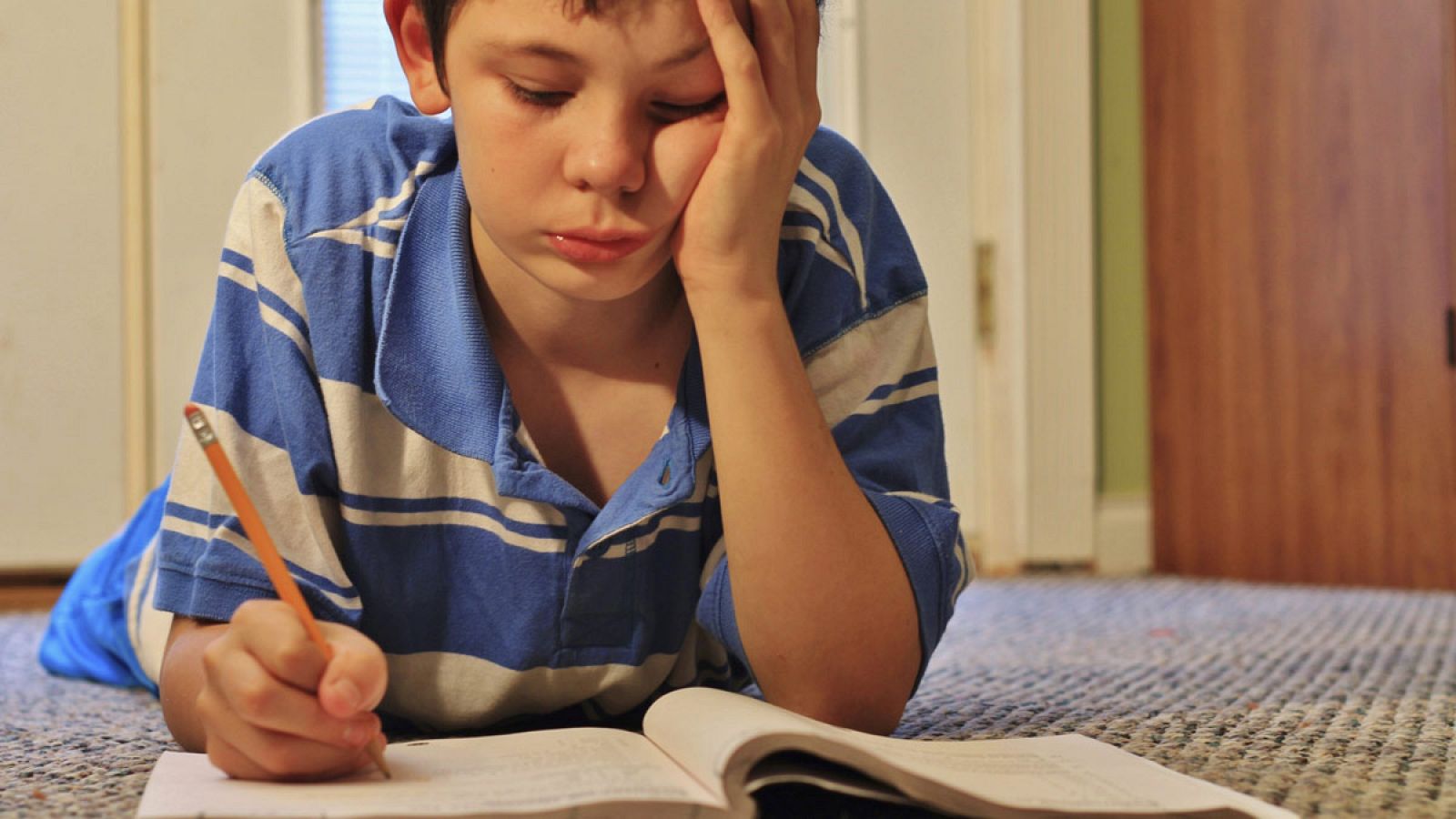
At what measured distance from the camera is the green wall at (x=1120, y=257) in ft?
5.92

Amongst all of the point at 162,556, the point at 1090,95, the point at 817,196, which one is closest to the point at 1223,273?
the point at 1090,95

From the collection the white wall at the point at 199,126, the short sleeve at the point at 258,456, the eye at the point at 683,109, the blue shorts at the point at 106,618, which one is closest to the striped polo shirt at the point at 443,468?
the short sleeve at the point at 258,456

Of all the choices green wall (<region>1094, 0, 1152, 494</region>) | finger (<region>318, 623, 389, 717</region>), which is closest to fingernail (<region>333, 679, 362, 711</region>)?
finger (<region>318, 623, 389, 717</region>)

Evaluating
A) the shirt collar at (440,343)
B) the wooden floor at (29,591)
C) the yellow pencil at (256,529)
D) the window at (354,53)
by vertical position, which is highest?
the window at (354,53)

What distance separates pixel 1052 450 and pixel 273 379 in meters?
1.26

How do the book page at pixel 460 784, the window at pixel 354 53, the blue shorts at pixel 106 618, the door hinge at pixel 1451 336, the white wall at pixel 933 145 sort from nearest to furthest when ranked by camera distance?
1. the book page at pixel 460 784
2. the blue shorts at pixel 106 618
3. the door hinge at pixel 1451 336
4. the window at pixel 354 53
5. the white wall at pixel 933 145

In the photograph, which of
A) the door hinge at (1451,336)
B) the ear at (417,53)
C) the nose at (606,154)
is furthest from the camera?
the door hinge at (1451,336)

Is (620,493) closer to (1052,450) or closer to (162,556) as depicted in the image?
(162,556)

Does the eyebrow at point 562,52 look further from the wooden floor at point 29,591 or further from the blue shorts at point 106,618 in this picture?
the wooden floor at point 29,591

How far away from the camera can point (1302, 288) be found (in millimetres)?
1656

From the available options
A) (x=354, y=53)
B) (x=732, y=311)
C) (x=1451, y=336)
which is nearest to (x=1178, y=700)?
(x=732, y=311)

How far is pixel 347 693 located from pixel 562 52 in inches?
10.4

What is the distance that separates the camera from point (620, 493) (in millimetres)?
665

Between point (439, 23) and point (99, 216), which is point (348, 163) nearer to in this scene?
point (439, 23)
